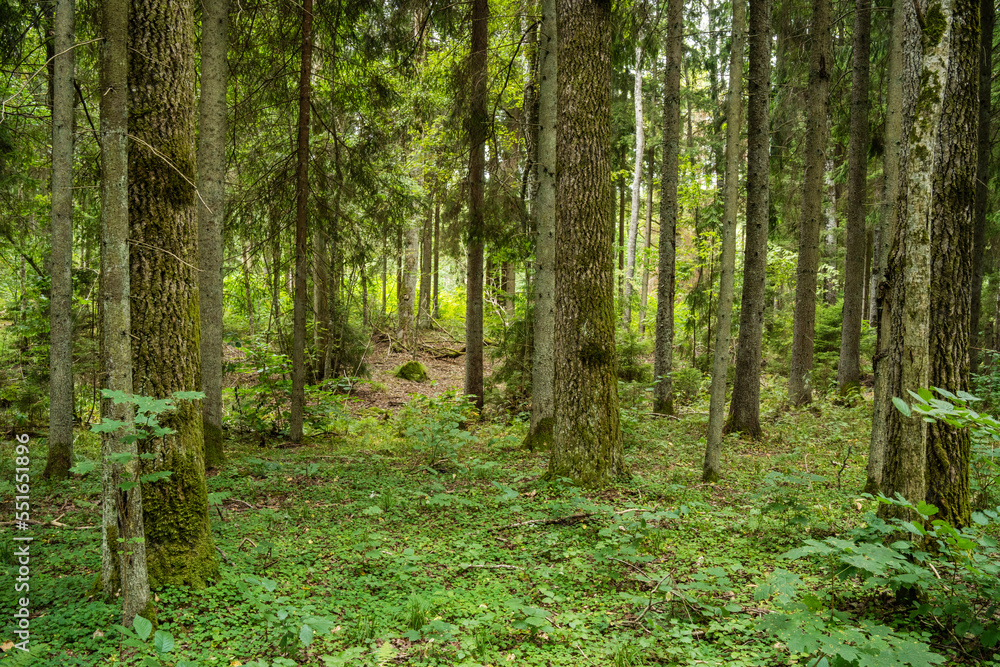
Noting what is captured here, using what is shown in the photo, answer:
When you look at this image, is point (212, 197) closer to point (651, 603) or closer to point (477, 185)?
point (477, 185)

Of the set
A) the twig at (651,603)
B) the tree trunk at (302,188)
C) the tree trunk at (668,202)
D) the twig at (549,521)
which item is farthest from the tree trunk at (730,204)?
the tree trunk at (302,188)

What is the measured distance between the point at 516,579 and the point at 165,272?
3.35 metres

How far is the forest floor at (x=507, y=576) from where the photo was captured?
2904mm

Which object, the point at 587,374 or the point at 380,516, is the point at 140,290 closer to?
the point at 380,516

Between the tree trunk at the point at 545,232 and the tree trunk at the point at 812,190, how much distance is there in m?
5.75

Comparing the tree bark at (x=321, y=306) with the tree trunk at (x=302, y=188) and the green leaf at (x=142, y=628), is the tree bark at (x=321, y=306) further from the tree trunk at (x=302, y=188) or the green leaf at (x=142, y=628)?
the green leaf at (x=142, y=628)

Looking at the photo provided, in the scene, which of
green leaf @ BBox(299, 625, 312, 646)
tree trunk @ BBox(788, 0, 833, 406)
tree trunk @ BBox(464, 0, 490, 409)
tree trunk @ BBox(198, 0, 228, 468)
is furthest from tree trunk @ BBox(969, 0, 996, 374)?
tree trunk @ BBox(198, 0, 228, 468)

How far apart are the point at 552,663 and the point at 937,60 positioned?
14.5 feet

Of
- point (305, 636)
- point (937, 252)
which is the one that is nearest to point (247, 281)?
point (305, 636)

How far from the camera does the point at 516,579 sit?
4070 mm

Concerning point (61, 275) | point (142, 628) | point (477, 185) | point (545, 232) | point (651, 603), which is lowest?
point (651, 603)

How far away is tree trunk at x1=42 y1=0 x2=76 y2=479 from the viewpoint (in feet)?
18.6

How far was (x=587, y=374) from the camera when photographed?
5.95 metres

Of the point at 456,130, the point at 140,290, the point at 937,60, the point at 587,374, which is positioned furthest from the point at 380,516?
the point at 456,130
